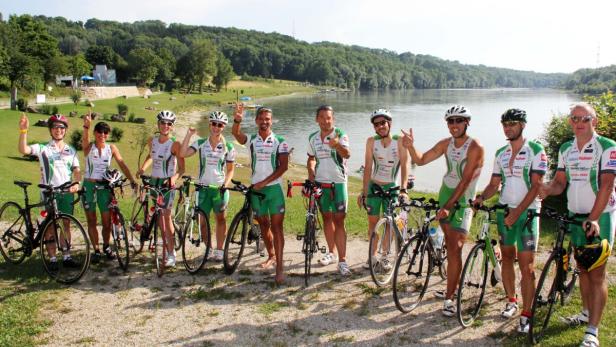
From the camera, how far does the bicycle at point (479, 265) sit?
571cm

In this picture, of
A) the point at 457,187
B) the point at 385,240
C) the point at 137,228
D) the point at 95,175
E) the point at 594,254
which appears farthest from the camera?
the point at 137,228

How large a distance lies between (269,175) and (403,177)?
6.75 feet

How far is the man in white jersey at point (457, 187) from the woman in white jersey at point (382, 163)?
108cm

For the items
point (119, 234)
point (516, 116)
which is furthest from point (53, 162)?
point (516, 116)

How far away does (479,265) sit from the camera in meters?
6.06

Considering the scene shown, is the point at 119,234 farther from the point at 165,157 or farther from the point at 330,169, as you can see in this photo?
the point at 330,169

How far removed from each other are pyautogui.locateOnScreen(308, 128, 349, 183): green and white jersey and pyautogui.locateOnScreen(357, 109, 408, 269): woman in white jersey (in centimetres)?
41

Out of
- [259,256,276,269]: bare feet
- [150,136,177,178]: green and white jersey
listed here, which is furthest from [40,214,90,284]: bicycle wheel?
[259,256,276,269]: bare feet

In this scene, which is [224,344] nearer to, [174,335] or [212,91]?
[174,335]

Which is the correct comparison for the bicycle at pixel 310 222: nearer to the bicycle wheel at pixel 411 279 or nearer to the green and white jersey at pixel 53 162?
the bicycle wheel at pixel 411 279

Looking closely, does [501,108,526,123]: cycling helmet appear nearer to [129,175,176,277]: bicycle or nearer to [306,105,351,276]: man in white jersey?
[306,105,351,276]: man in white jersey

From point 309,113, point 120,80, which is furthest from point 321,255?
point 120,80

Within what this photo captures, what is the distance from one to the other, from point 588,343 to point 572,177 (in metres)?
1.80

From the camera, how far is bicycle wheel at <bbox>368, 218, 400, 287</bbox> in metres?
6.97
